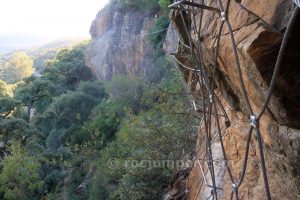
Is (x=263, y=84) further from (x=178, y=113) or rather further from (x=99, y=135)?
(x=99, y=135)

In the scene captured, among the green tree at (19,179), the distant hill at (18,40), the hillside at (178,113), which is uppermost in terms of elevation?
the hillside at (178,113)

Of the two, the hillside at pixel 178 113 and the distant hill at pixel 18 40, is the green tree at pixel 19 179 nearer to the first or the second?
the hillside at pixel 178 113

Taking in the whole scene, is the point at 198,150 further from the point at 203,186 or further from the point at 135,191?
the point at 135,191

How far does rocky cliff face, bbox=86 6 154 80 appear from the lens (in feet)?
57.2

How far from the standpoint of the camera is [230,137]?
2.94m

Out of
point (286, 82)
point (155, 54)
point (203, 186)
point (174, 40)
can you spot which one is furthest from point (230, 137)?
point (155, 54)

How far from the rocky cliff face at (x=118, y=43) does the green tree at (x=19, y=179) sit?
A: 7880 millimetres

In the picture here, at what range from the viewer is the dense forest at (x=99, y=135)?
6352mm

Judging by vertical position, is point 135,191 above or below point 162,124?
below

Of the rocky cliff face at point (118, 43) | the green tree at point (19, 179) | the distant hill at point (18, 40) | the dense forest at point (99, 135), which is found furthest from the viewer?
the distant hill at point (18, 40)

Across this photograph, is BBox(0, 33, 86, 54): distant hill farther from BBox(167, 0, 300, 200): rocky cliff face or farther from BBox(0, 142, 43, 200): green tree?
BBox(167, 0, 300, 200): rocky cliff face

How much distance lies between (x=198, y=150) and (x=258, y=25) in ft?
8.49

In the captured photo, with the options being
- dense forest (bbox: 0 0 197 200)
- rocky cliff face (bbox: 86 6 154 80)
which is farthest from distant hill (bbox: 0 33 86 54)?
rocky cliff face (bbox: 86 6 154 80)

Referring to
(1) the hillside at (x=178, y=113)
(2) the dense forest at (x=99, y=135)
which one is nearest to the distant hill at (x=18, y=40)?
(2) the dense forest at (x=99, y=135)
